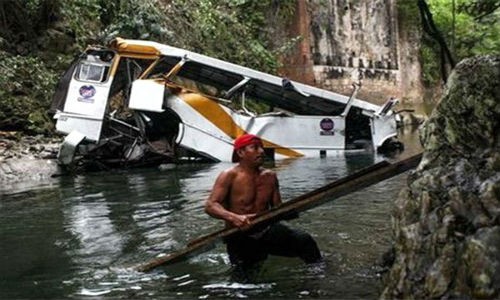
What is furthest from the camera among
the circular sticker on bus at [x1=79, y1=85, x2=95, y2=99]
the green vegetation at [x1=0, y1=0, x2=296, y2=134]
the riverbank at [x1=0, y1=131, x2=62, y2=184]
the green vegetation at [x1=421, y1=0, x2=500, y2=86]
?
the green vegetation at [x1=0, y1=0, x2=296, y2=134]

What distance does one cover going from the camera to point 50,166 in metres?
14.4

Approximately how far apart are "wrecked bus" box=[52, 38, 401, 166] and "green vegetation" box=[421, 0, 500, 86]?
2767 mm

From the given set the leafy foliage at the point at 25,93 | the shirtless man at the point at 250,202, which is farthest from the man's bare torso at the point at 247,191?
the leafy foliage at the point at 25,93

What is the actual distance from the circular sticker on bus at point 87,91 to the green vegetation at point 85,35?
1.88m

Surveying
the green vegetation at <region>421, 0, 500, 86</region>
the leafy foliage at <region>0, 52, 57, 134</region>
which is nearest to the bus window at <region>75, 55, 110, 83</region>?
the leafy foliage at <region>0, 52, 57, 134</region>

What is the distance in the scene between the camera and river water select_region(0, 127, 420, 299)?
5312mm

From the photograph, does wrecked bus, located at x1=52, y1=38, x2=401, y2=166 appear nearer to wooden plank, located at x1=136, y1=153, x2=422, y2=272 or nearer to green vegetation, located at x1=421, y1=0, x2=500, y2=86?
green vegetation, located at x1=421, y1=0, x2=500, y2=86

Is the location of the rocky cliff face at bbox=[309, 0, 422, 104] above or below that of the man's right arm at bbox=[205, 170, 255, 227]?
above

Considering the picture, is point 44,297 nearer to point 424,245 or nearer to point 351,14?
point 424,245

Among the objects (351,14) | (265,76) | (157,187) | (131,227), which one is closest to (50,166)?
(157,187)

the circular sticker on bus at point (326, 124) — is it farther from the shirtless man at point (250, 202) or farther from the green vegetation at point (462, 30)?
the shirtless man at point (250, 202)

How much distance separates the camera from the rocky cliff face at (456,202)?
3521 mm

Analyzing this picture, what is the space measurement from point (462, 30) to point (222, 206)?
24.2m

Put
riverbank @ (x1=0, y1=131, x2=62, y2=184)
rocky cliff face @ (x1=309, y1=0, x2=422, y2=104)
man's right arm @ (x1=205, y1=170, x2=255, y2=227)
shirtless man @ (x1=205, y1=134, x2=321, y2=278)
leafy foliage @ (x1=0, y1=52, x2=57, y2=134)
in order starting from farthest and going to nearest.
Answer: rocky cliff face @ (x1=309, y1=0, x2=422, y2=104) < leafy foliage @ (x1=0, y1=52, x2=57, y2=134) < riverbank @ (x1=0, y1=131, x2=62, y2=184) < shirtless man @ (x1=205, y1=134, x2=321, y2=278) < man's right arm @ (x1=205, y1=170, x2=255, y2=227)
